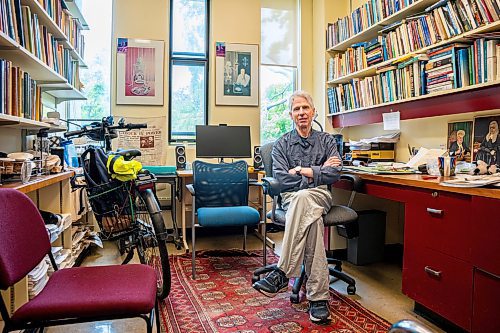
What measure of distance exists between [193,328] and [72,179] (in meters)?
1.43

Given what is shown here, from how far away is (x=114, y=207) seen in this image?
89.2 inches

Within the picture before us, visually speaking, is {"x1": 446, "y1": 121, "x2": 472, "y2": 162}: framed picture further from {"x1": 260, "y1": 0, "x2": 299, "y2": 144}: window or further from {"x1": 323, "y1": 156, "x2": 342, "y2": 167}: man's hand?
{"x1": 260, "y1": 0, "x2": 299, "y2": 144}: window

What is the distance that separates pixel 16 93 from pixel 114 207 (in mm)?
796

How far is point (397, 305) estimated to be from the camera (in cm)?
228

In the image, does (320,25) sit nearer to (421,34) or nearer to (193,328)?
(421,34)

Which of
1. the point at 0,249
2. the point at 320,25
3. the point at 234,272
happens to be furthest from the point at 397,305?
the point at 320,25

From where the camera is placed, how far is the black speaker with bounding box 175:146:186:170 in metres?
3.85

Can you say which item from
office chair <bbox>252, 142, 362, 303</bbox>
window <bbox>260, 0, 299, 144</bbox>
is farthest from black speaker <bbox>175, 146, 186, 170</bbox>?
office chair <bbox>252, 142, 362, 303</bbox>

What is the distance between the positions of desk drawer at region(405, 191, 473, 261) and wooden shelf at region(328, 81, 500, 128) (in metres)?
0.77

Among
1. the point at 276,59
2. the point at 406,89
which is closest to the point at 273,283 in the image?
the point at 406,89

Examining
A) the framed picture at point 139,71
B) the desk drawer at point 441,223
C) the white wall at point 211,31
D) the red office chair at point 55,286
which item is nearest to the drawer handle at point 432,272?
the desk drawer at point 441,223

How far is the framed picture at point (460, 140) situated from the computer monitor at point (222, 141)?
5.98 ft

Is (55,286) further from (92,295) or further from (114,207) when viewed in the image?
(114,207)

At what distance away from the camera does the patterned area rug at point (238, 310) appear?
1997 mm
